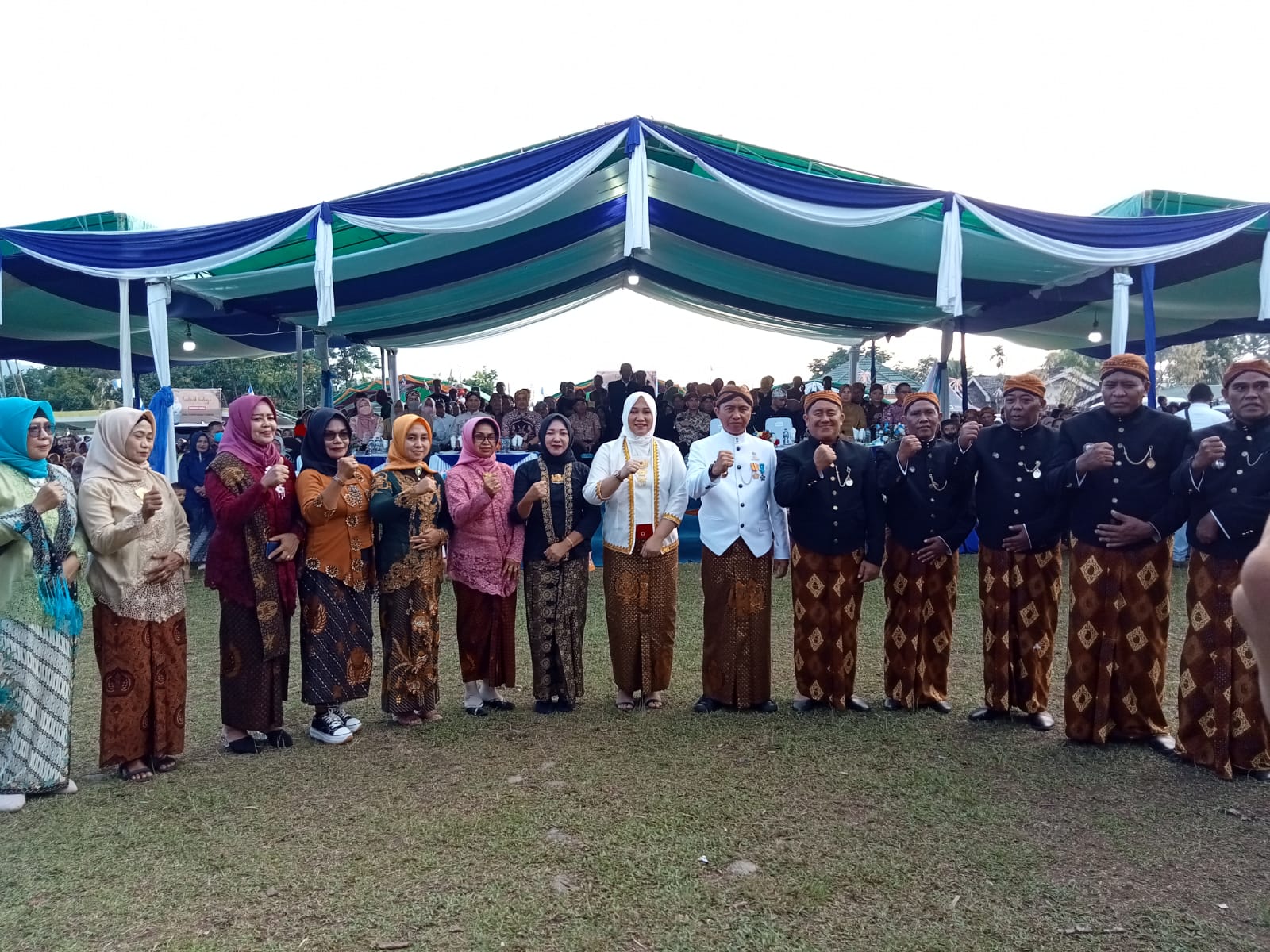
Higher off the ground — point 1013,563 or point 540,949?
point 1013,563

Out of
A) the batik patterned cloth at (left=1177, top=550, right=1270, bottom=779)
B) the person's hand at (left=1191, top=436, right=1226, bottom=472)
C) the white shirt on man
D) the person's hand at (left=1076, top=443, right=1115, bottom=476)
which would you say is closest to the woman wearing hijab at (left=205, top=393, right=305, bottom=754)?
the white shirt on man

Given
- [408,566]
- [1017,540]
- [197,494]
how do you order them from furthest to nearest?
[197,494]
[408,566]
[1017,540]

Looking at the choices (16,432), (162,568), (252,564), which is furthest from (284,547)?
(16,432)

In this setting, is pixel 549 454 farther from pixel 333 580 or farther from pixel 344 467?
pixel 333 580

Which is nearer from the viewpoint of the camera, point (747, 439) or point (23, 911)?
point (23, 911)

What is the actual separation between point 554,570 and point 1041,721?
8.04 ft

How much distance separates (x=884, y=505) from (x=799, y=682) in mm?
1008

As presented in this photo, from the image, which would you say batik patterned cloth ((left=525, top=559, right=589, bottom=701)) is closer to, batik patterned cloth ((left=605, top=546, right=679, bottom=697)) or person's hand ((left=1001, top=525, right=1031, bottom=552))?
batik patterned cloth ((left=605, top=546, right=679, bottom=697))

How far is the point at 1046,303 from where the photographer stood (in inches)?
380

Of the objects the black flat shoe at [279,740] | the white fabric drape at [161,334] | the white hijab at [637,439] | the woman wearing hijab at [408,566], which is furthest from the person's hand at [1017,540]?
the white fabric drape at [161,334]

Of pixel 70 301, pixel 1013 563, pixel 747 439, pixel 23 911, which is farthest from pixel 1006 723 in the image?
pixel 70 301

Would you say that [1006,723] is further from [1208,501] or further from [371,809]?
[371,809]

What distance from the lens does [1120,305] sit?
7578mm

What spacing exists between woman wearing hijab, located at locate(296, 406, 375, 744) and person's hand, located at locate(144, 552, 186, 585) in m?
0.54
